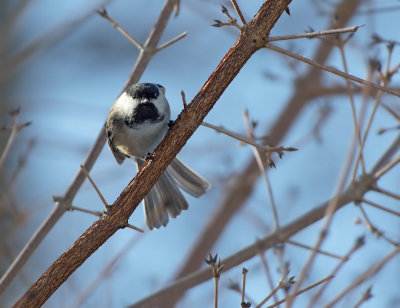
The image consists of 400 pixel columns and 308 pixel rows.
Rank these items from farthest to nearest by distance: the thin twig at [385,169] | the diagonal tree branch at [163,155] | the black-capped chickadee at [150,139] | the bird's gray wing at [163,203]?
the bird's gray wing at [163,203], the black-capped chickadee at [150,139], the thin twig at [385,169], the diagonal tree branch at [163,155]

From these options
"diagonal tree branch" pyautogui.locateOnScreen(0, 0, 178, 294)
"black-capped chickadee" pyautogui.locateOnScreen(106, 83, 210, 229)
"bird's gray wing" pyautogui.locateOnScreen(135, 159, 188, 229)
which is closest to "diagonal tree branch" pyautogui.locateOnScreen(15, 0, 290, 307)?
"diagonal tree branch" pyautogui.locateOnScreen(0, 0, 178, 294)

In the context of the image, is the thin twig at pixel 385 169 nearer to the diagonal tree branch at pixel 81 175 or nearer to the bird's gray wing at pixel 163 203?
the bird's gray wing at pixel 163 203

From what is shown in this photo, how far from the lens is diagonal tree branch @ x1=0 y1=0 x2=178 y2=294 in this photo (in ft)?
7.47

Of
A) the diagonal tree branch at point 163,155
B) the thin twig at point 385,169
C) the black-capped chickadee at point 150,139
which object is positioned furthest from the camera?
the black-capped chickadee at point 150,139

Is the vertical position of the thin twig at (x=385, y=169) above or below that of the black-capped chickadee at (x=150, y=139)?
below

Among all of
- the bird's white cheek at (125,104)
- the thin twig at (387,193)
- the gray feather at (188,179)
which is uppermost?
the bird's white cheek at (125,104)

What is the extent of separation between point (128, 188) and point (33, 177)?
4845 mm

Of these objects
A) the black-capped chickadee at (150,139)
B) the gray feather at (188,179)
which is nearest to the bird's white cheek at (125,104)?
the black-capped chickadee at (150,139)

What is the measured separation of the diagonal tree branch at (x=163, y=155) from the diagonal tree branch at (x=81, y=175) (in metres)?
0.53

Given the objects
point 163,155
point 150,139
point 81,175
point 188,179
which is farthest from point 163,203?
point 163,155

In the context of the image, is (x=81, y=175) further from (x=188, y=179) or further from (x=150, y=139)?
(x=188, y=179)

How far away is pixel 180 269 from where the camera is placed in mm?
3555

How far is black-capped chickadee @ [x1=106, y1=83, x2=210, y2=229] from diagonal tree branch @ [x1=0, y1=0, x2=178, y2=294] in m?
0.08

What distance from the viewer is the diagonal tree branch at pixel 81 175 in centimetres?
228
